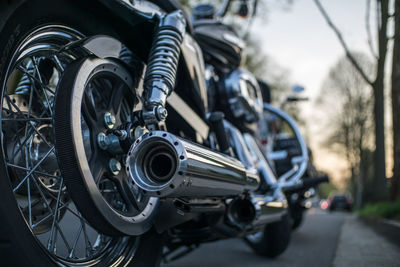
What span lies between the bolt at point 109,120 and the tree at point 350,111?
24778 mm

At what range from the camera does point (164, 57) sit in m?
2.00

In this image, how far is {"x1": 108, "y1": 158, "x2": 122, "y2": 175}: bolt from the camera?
6.23 ft

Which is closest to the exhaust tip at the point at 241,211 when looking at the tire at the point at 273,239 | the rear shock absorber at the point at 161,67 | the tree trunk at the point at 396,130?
the tire at the point at 273,239

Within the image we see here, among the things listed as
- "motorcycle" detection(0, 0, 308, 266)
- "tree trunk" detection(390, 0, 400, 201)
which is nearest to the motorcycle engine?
"motorcycle" detection(0, 0, 308, 266)

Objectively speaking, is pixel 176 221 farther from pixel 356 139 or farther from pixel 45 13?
pixel 356 139

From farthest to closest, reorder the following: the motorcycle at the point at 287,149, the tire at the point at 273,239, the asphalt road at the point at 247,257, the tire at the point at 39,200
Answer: the motorcycle at the point at 287,149, the asphalt road at the point at 247,257, the tire at the point at 273,239, the tire at the point at 39,200

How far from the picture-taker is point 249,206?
262 centimetres

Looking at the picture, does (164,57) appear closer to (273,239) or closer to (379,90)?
(273,239)

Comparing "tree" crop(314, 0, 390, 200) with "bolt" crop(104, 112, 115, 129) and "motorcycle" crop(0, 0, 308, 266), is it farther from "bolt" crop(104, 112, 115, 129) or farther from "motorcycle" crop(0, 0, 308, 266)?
"bolt" crop(104, 112, 115, 129)

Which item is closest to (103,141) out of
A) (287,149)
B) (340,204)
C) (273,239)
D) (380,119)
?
(273,239)

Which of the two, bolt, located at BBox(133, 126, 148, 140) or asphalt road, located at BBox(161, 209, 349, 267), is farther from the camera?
asphalt road, located at BBox(161, 209, 349, 267)

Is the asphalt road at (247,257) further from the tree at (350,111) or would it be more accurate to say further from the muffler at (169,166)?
the tree at (350,111)

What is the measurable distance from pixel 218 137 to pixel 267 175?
743 mm

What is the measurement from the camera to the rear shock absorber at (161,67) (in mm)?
1887
